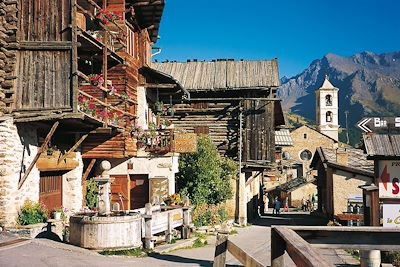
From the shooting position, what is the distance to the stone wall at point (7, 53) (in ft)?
50.0

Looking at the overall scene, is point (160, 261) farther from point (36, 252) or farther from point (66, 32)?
point (66, 32)

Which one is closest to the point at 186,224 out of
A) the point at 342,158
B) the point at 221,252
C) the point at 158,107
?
the point at 158,107

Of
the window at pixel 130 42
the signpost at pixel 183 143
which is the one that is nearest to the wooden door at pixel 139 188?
the signpost at pixel 183 143

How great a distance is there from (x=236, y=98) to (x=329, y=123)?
58056mm

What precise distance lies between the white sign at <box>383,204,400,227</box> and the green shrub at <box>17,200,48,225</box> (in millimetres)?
10630

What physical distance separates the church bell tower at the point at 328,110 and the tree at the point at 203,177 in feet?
197

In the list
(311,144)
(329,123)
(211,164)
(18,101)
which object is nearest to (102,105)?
(18,101)

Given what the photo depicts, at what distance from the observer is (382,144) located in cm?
1658

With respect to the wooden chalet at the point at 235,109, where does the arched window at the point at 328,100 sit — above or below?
above

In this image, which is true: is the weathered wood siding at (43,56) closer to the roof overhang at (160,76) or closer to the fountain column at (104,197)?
the fountain column at (104,197)

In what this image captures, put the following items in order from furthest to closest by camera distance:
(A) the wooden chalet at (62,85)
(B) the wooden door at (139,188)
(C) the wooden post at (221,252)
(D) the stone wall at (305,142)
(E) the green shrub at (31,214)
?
(D) the stone wall at (305,142) → (B) the wooden door at (139,188) → (A) the wooden chalet at (62,85) → (E) the green shrub at (31,214) → (C) the wooden post at (221,252)

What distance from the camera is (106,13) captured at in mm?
18125

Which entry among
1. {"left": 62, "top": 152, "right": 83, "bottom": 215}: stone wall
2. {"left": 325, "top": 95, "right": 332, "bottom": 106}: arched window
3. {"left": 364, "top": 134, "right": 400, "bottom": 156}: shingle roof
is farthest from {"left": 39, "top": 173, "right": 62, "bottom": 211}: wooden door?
{"left": 325, "top": 95, "right": 332, "bottom": 106}: arched window

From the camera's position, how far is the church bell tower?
83.1 m
